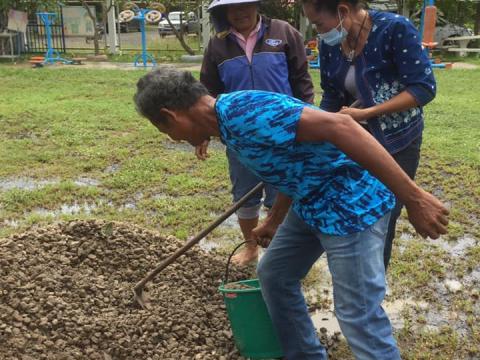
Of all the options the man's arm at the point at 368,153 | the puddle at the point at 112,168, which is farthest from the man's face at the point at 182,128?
the puddle at the point at 112,168

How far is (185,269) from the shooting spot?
352cm

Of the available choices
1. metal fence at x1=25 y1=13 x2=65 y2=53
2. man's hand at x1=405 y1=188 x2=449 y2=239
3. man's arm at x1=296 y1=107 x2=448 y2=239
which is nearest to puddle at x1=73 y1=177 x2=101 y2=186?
man's arm at x1=296 y1=107 x2=448 y2=239

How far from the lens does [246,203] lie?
3.73 metres

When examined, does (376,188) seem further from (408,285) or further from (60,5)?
(60,5)

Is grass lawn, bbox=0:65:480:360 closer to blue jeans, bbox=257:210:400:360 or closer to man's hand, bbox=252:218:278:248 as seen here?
man's hand, bbox=252:218:278:248

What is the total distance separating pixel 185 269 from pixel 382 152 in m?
1.96

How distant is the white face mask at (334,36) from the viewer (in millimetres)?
2465

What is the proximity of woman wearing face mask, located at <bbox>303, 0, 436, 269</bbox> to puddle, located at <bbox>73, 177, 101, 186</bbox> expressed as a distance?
3.44 m

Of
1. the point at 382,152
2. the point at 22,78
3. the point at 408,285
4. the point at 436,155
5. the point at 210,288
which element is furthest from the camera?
the point at 22,78

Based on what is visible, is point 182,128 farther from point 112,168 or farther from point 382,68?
point 112,168

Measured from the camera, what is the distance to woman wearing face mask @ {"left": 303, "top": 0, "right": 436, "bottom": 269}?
2.44 meters

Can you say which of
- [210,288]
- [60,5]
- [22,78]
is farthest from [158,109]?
[60,5]

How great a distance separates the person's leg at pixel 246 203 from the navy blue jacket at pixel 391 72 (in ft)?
3.42

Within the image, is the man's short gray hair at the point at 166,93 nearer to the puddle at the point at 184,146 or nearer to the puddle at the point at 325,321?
the puddle at the point at 325,321
